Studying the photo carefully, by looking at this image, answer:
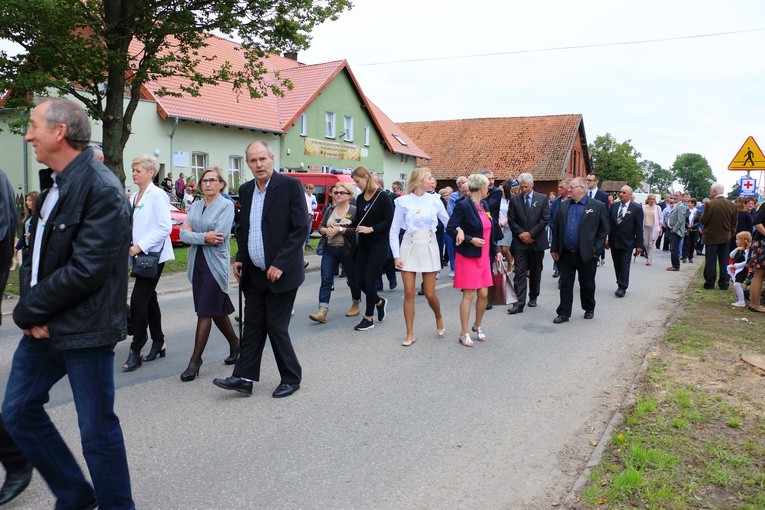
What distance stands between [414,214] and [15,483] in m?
5.05

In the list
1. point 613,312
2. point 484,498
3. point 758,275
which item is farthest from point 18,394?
point 758,275

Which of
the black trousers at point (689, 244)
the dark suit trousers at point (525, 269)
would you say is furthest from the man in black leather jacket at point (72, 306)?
the black trousers at point (689, 244)

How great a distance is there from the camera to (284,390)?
5621 millimetres

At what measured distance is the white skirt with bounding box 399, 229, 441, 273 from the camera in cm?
776

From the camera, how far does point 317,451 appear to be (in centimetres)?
448

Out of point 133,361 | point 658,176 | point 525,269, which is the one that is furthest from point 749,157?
point 658,176

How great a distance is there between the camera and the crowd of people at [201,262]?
302 centimetres

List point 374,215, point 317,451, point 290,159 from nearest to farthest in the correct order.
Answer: point 317,451 → point 374,215 → point 290,159

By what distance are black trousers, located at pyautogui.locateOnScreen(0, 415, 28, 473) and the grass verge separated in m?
3.05

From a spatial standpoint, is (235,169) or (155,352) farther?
(235,169)

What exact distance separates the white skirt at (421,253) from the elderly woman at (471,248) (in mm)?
259

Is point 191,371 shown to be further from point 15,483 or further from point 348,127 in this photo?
point 348,127

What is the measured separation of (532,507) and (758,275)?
8144mm

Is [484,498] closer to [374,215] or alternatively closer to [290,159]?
[374,215]
